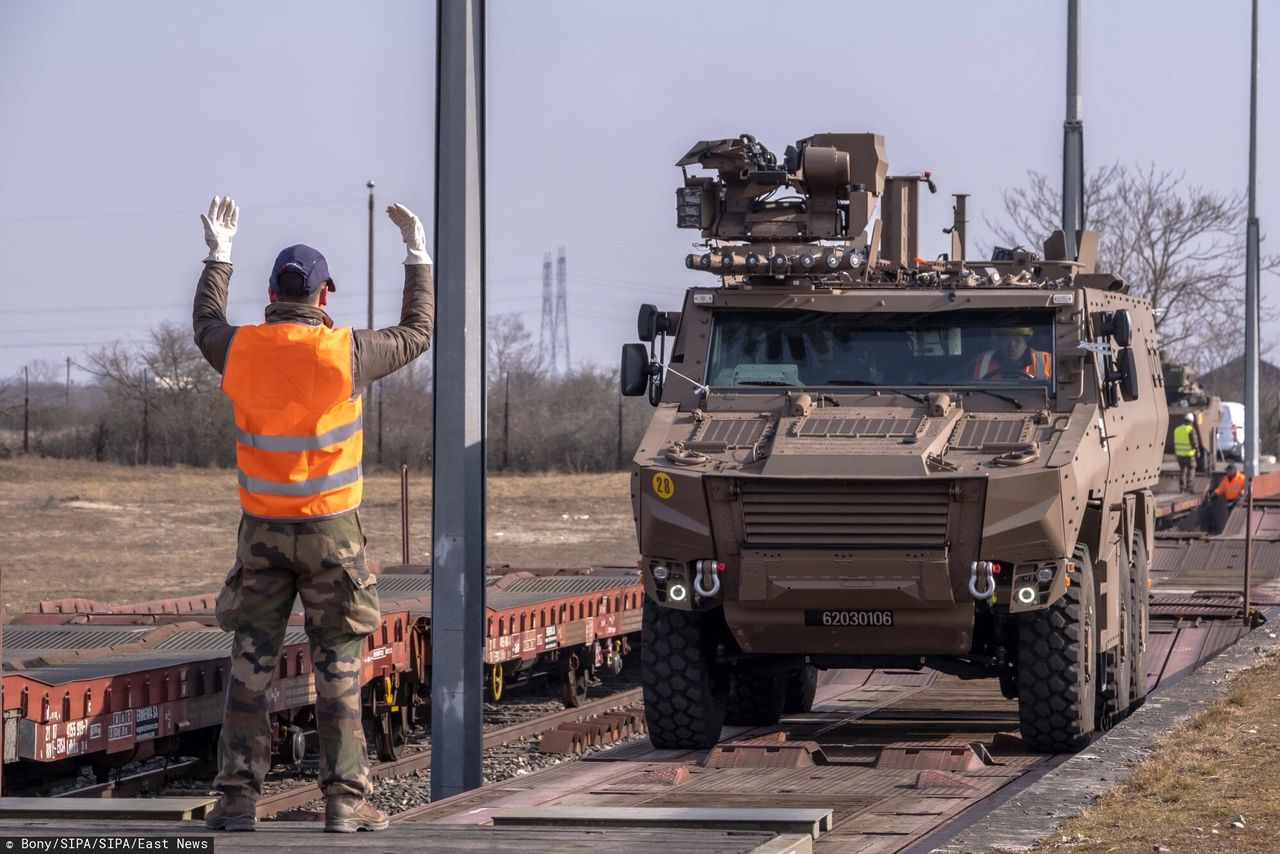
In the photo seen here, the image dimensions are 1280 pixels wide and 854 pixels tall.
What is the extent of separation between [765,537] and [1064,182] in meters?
10.2

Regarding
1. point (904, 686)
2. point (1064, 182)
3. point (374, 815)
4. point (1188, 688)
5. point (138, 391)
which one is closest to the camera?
point (374, 815)

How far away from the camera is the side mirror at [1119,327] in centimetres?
1088

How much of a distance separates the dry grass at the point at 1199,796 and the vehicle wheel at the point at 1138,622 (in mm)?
1389

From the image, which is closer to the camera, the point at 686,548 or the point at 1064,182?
the point at 686,548

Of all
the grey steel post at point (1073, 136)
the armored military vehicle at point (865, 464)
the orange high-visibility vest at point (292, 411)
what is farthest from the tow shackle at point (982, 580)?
the grey steel post at point (1073, 136)

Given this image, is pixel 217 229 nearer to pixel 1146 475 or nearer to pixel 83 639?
pixel 83 639

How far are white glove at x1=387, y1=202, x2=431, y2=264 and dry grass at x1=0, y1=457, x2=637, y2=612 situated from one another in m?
17.9

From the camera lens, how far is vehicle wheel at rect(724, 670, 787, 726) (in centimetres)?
1210

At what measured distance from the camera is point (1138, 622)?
12.9 metres

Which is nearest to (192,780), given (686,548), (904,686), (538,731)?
(538,731)

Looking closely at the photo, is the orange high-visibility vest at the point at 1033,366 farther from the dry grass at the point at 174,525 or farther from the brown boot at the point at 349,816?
the dry grass at the point at 174,525

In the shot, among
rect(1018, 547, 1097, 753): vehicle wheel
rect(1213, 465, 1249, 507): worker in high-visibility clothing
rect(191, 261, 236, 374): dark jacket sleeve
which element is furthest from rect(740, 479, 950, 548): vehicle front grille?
rect(1213, 465, 1249, 507): worker in high-visibility clothing

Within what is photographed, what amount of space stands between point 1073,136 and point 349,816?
1406cm

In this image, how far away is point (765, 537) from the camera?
1014cm
